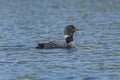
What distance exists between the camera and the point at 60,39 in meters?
31.7

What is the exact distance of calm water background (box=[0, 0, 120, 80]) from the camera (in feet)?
68.8

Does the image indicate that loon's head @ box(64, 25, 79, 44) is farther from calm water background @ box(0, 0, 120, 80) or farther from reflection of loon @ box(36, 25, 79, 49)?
calm water background @ box(0, 0, 120, 80)

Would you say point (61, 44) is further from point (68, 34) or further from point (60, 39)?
point (60, 39)

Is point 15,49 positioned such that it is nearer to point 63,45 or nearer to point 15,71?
point 63,45

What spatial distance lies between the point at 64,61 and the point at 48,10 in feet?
94.4

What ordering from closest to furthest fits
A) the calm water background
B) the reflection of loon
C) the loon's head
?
1. the calm water background
2. the reflection of loon
3. the loon's head

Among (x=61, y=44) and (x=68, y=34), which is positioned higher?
(x=68, y=34)

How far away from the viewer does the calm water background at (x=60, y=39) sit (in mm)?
20984

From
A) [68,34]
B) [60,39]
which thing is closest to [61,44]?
[68,34]

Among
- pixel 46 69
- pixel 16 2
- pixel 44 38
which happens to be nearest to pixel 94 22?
pixel 44 38

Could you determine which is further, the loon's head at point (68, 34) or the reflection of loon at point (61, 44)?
the loon's head at point (68, 34)

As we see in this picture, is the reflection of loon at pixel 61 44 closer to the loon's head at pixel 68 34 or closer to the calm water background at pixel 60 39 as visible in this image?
the loon's head at pixel 68 34

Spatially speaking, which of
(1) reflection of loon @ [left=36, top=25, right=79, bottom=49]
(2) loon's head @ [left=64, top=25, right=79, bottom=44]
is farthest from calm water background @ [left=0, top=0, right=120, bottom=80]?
(2) loon's head @ [left=64, top=25, right=79, bottom=44]

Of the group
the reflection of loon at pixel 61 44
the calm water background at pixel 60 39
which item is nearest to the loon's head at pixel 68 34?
the reflection of loon at pixel 61 44
